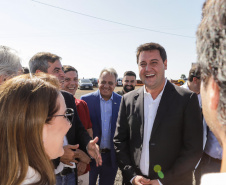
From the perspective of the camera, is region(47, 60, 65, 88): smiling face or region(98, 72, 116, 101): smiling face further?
region(98, 72, 116, 101): smiling face

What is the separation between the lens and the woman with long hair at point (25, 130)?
3.26ft

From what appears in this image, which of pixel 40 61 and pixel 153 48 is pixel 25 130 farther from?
pixel 153 48

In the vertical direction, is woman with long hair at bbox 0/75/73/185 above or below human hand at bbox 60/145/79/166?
above

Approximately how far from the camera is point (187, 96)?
2078 millimetres

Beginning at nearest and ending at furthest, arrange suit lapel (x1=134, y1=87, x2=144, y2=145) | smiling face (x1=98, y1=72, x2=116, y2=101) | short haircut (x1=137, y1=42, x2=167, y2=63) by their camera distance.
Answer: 1. suit lapel (x1=134, y1=87, x2=144, y2=145)
2. short haircut (x1=137, y1=42, x2=167, y2=63)
3. smiling face (x1=98, y1=72, x2=116, y2=101)

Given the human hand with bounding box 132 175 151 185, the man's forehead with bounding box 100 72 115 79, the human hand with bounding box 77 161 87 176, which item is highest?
the man's forehead with bounding box 100 72 115 79

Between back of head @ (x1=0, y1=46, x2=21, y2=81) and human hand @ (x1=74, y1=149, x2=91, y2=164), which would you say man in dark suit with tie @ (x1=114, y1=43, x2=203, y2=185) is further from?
back of head @ (x1=0, y1=46, x2=21, y2=81)

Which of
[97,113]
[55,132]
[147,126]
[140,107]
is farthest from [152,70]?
[55,132]

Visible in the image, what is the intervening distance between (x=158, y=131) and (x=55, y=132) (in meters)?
1.26

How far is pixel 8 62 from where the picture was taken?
188 centimetres

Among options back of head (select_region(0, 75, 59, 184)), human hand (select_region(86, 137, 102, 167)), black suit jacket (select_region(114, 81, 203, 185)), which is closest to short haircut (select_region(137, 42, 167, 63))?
black suit jacket (select_region(114, 81, 203, 185))

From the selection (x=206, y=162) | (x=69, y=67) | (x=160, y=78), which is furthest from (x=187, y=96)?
(x=69, y=67)

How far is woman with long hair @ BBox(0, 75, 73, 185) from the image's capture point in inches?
39.1

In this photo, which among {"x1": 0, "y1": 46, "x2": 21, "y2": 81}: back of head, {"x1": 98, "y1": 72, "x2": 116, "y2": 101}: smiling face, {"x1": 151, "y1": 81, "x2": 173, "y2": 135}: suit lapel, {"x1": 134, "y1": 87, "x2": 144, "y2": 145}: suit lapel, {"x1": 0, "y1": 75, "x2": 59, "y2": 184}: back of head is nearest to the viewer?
Result: {"x1": 0, "y1": 75, "x2": 59, "y2": 184}: back of head
